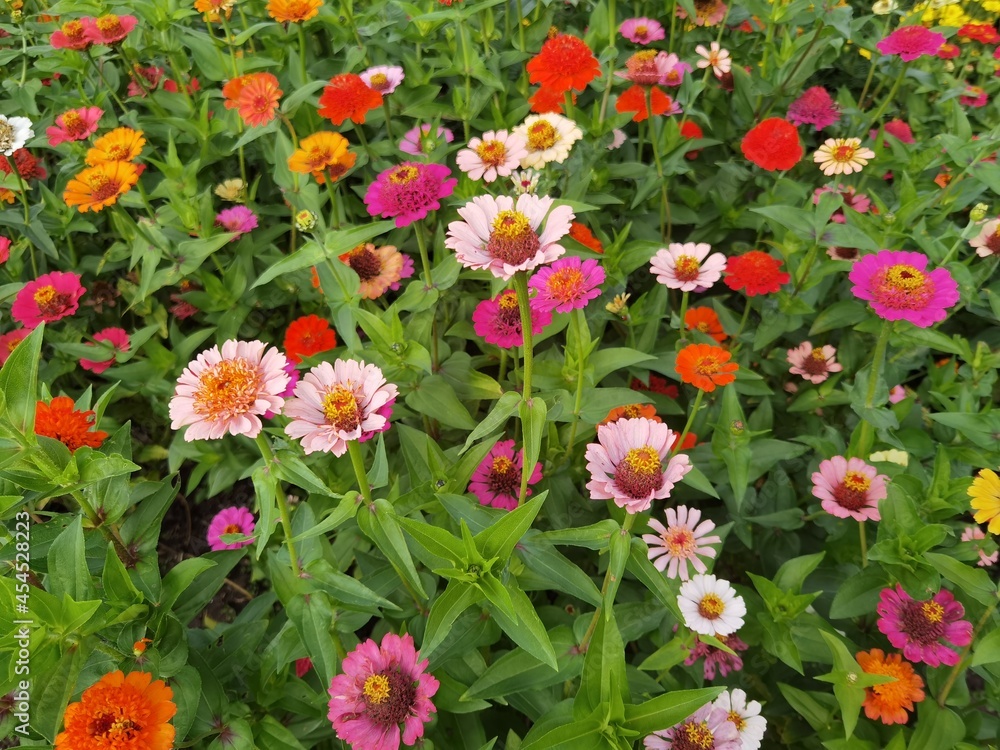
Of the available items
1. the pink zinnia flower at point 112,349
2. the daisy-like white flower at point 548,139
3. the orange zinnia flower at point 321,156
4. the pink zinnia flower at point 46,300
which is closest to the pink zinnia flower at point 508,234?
the daisy-like white flower at point 548,139

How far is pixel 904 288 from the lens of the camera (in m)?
1.48

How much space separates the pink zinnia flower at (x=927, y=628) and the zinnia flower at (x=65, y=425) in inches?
71.0

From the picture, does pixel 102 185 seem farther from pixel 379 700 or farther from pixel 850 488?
A: pixel 850 488

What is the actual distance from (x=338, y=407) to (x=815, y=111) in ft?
7.17

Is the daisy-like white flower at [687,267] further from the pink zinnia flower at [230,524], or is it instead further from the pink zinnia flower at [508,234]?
the pink zinnia flower at [230,524]

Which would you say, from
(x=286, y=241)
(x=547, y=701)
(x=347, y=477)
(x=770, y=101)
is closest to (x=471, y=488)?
(x=347, y=477)

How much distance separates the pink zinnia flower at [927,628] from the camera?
1362mm

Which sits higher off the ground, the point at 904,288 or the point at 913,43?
the point at 913,43

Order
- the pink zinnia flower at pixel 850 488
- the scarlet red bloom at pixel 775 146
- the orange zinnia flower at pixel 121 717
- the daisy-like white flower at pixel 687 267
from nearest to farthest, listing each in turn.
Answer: the orange zinnia flower at pixel 121 717
the pink zinnia flower at pixel 850 488
the daisy-like white flower at pixel 687 267
the scarlet red bloom at pixel 775 146

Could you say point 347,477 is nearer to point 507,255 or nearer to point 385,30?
point 507,255

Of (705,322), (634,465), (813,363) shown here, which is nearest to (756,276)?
(705,322)

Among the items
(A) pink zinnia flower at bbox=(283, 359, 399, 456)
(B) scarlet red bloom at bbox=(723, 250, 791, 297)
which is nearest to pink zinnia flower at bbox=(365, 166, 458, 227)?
(A) pink zinnia flower at bbox=(283, 359, 399, 456)

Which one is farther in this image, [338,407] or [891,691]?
[891,691]

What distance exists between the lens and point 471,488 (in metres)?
1.62
